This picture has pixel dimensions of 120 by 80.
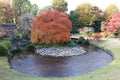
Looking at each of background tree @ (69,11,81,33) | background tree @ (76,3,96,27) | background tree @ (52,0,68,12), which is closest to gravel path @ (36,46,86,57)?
background tree @ (69,11,81,33)

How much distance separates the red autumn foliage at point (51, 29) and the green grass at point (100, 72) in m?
4.69

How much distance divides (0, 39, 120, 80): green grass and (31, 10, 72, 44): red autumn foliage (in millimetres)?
4692

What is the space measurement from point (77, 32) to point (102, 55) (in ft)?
46.0

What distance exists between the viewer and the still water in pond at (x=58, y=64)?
16.2 m

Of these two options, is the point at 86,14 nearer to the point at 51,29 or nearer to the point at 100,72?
the point at 51,29

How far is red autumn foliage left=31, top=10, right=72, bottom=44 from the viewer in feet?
76.5

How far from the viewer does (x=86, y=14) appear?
35594 millimetres

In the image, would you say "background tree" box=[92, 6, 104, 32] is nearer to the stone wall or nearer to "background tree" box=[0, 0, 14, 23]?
"background tree" box=[0, 0, 14, 23]

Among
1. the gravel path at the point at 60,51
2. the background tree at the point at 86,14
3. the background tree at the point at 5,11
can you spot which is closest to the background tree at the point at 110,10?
the background tree at the point at 86,14

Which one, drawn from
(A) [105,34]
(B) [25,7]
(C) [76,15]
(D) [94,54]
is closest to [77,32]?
(C) [76,15]

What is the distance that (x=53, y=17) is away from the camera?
23.9m

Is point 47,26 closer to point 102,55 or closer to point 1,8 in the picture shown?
point 102,55

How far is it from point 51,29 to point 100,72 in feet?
33.3

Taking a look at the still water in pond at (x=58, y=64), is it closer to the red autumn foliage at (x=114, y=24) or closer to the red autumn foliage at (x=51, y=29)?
the red autumn foliage at (x=51, y=29)
